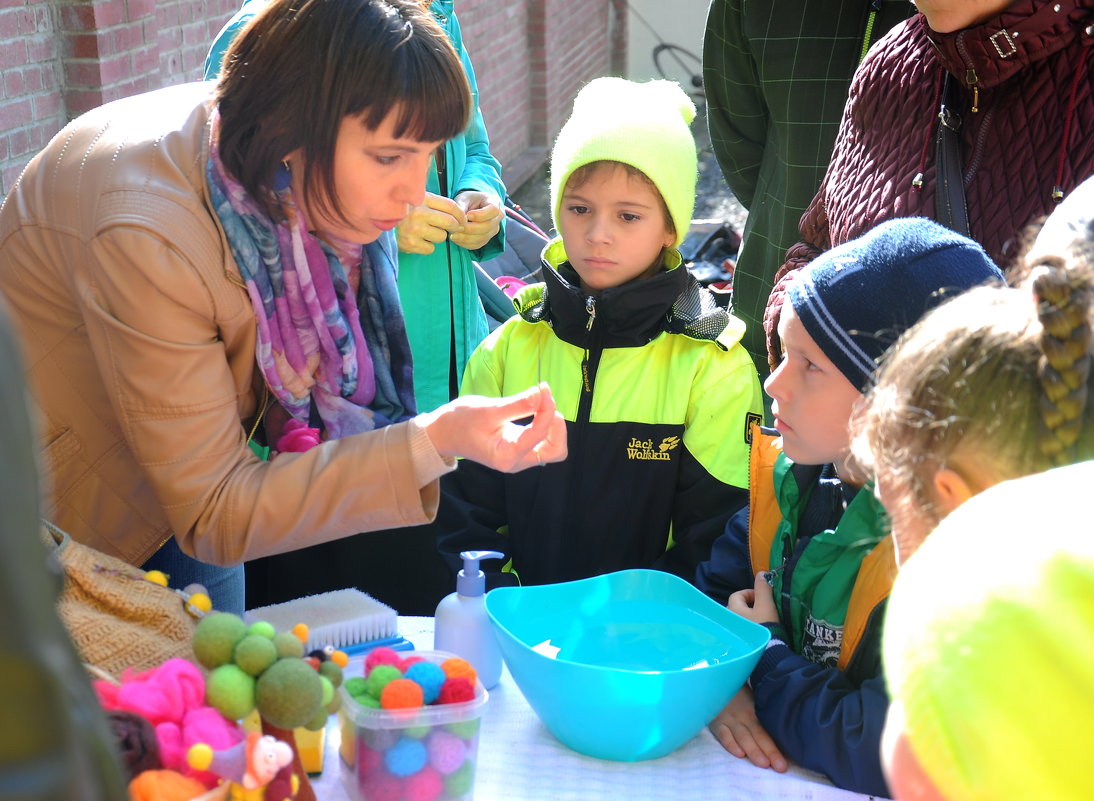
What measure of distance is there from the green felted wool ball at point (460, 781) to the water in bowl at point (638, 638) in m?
0.23

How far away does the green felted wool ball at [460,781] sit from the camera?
4.18 feet

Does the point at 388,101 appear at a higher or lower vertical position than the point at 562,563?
higher

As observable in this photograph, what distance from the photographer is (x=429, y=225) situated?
2.49 meters

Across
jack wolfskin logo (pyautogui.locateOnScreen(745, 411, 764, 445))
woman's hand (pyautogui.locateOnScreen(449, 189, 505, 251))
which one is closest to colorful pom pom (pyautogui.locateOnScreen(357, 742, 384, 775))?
jack wolfskin logo (pyautogui.locateOnScreen(745, 411, 764, 445))

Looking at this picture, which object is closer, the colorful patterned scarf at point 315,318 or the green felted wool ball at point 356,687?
the green felted wool ball at point 356,687

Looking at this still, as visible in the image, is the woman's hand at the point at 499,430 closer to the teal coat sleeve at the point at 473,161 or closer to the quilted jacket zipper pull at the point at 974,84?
the quilted jacket zipper pull at the point at 974,84

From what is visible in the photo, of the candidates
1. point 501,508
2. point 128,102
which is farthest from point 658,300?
point 128,102

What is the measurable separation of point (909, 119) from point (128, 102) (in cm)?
131

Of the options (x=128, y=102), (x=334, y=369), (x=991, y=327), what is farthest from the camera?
(x=334, y=369)

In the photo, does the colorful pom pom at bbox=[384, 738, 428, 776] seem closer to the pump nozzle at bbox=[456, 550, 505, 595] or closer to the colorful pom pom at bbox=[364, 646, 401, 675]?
the colorful pom pom at bbox=[364, 646, 401, 675]

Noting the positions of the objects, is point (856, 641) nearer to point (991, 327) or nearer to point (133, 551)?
point (991, 327)

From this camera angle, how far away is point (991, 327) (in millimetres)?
1090

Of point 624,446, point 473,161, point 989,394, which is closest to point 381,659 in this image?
point 989,394

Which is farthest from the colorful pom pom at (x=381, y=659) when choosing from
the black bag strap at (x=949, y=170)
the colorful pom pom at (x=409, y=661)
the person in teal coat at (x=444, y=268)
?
the person in teal coat at (x=444, y=268)
